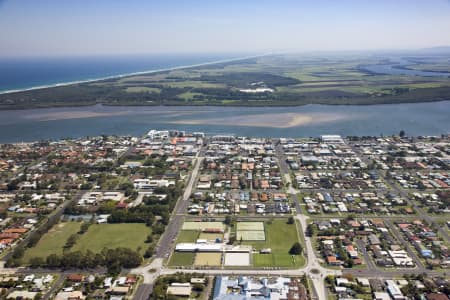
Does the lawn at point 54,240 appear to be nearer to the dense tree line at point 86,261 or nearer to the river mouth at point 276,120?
the dense tree line at point 86,261

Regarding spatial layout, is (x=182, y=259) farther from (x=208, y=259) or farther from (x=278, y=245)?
(x=278, y=245)

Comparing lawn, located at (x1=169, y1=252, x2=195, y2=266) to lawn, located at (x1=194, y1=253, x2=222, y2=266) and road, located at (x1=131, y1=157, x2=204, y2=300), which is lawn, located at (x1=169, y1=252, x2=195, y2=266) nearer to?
lawn, located at (x1=194, y1=253, x2=222, y2=266)

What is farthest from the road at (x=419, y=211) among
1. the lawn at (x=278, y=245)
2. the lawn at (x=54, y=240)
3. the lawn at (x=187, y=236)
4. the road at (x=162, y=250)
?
the lawn at (x=54, y=240)

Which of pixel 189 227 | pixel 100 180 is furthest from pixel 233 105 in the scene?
pixel 189 227

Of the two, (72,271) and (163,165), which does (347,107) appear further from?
(72,271)

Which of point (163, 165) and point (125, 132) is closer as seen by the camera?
point (163, 165)

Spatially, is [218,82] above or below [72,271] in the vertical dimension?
above
